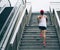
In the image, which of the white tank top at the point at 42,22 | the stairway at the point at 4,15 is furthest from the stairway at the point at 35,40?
→ the stairway at the point at 4,15

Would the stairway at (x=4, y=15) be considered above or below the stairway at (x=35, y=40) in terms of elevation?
above

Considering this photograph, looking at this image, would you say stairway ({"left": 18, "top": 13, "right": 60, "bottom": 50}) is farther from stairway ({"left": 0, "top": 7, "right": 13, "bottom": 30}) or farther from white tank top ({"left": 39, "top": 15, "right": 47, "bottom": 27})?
stairway ({"left": 0, "top": 7, "right": 13, "bottom": 30})

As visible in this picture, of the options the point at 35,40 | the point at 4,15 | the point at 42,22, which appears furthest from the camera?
the point at 4,15

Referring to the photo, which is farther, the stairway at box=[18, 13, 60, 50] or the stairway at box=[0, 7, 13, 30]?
the stairway at box=[0, 7, 13, 30]

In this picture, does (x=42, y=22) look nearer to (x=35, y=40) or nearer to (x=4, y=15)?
(x=35, y=40)

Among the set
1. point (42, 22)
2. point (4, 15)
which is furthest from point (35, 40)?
point (4, 15)

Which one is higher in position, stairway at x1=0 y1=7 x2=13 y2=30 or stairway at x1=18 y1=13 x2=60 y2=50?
stairway at x1=0 y1=7 x2=13 y2=30

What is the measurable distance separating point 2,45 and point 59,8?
11792 millimetres

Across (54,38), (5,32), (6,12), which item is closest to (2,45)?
(5,32)

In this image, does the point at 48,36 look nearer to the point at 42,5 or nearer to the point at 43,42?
the point at 43,42

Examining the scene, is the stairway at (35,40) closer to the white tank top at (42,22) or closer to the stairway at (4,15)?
the white tank top at (42,22)

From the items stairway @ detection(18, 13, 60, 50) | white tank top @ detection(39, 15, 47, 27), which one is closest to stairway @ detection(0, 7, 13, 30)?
stairway @ detection(18, 13, 60, 50)

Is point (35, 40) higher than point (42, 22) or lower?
lower

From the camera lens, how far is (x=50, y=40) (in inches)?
452
